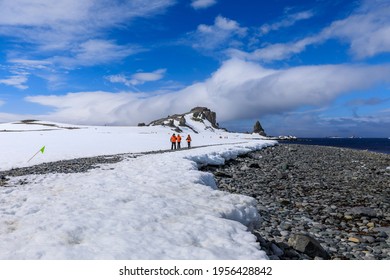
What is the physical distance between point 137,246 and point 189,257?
3.66 feet

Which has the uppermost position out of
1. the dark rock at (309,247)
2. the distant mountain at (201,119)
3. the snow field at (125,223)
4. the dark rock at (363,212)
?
the distant mountain at (201,119)

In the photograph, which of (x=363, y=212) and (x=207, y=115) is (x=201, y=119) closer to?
(x=207, y=115)

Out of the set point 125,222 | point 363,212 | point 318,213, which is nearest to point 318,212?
point 318,213

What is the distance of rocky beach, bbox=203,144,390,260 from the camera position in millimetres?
8703

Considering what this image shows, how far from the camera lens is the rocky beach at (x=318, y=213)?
8703mm

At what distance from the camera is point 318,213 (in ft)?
43.8

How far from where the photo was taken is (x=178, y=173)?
15609 mm

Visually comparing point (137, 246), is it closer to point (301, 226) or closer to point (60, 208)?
point (60, 208)

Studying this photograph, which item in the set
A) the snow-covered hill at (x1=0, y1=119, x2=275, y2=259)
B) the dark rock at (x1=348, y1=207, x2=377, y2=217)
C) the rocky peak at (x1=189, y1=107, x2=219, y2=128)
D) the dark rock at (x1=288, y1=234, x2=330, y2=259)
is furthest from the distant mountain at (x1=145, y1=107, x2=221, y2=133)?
the dark rock at (x1=288, y1=234, x2=330, y2=259)

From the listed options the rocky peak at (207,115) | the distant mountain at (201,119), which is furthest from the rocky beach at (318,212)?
the rocky peak at (207,115)

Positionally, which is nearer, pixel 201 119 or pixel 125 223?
pixel 125 223

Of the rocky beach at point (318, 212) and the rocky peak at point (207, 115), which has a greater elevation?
the rocky peak at point (207, 115)

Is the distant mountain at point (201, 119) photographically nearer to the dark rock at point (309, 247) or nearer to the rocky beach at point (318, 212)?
the rocky beach at point (318, 212)
